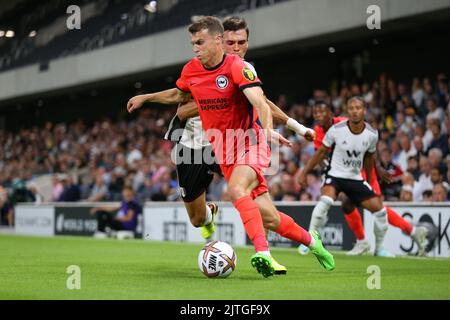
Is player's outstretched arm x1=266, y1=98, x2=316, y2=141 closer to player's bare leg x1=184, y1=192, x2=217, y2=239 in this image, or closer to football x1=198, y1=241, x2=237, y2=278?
football x1=198, y1=241, x2=237, y2=278

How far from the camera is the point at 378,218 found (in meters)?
11.8

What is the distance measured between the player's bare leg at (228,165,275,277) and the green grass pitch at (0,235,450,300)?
0.81 feet

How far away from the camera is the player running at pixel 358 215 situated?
39.2 feet

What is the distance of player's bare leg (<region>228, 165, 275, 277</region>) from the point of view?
713 cm

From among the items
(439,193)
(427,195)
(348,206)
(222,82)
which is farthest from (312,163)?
(222,82)

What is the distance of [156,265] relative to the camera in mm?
9711

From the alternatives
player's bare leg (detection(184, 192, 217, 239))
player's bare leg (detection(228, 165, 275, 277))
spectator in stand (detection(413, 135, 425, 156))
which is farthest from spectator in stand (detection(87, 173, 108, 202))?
player's bare leg (detection(228, 165, 275, 277))

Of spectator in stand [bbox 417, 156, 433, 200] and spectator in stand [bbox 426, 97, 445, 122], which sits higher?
spectator in stand [bbox 426, 97, 445, 122]

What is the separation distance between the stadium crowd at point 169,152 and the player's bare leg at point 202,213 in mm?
5160

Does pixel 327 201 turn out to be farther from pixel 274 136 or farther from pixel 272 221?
pixel 274 136

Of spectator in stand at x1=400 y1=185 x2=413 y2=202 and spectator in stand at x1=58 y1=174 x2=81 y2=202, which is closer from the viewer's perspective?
spectator in stand at x1=400 y1=185 x2=413 y2=202

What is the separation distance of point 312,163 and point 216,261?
4277mm

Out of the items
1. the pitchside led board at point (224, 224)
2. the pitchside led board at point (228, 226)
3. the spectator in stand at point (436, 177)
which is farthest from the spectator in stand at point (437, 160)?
the pitchside led board at point (228, 226)

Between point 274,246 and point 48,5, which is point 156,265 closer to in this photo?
point 274,246
